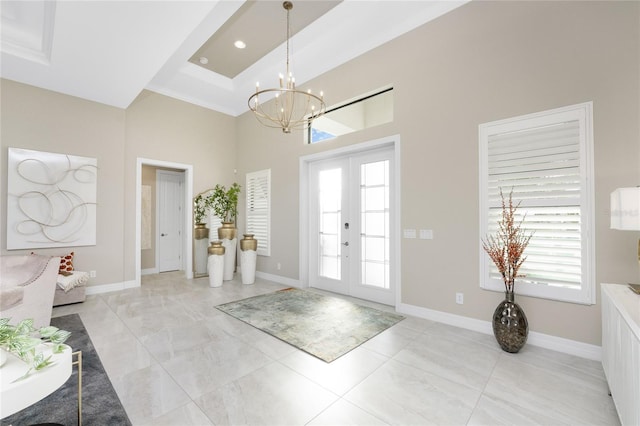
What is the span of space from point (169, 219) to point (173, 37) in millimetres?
4844

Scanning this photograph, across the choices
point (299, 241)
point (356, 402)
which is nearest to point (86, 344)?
point (356, 402)

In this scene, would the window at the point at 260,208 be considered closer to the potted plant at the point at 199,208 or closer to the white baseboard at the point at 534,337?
the potted plant at the point at 199,208

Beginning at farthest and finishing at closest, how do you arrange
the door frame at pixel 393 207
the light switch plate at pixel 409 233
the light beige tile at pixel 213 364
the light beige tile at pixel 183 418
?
the door frame at pixel 393 207
the light switch plate at pixel 409 233
the light beige tile at pixel 213 364
the light beige tile at pixel 183 418

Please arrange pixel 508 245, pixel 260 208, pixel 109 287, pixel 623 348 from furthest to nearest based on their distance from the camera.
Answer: pixel 260 208
pixel 109 287
pixel 508 245
pixel 623 348

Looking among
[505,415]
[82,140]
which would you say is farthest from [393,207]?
[82,140]

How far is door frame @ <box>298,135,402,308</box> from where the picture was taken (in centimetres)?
378

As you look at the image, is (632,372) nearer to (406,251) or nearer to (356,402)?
(356,402)

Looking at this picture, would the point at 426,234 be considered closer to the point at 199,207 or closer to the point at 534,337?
the point at 534,337

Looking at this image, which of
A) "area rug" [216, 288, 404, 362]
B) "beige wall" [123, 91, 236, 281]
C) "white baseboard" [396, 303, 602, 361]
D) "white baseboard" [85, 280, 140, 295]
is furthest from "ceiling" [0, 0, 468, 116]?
"white baseboard" [396, 303, 602, 361]

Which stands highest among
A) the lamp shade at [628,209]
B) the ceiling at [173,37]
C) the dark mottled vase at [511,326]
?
the ceiling at [173,37]

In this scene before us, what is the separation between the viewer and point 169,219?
6949 millimetres

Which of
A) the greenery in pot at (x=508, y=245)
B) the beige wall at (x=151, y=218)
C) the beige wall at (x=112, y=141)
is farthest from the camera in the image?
the beige wall at (x=151, y=218)

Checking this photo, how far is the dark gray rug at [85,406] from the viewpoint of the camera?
174 cm

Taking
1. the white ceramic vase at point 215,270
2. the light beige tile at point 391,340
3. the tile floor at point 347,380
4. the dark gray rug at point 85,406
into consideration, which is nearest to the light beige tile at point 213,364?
the tile floor at point 347,380
